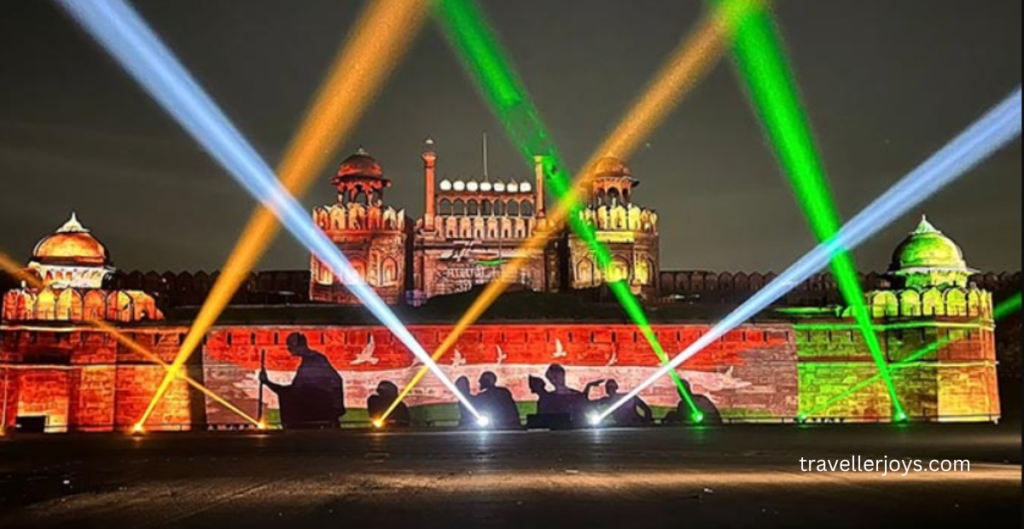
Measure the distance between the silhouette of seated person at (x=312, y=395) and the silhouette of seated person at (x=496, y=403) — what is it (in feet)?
11.5

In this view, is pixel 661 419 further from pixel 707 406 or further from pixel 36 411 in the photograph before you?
pixel 36 411

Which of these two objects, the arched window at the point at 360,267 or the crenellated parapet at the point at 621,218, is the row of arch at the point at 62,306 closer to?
the arched window at the point at 360,267

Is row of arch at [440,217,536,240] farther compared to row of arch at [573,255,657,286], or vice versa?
row of arch at [440,217,536,240]

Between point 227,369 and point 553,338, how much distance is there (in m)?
8.23

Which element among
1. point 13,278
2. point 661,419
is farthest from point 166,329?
point 13,278

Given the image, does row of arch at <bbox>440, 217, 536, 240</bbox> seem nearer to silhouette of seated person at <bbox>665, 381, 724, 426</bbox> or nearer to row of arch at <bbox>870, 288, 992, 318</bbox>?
silhouette of seated person at <bbox>665, 381, 724, 426</bbox>

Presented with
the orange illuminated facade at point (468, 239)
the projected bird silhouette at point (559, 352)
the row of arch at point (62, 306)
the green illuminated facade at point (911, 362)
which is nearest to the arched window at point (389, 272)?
the orange illuminated facade at point (468, 239)

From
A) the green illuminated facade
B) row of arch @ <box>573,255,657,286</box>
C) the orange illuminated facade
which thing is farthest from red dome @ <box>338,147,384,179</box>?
the green illuminated facade

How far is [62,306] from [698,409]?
16592 millimetres

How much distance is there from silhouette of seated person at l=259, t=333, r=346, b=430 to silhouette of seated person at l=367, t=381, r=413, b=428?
2.50 ft

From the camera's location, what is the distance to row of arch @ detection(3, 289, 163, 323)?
27047 millimetres

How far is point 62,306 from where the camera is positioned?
89.3ft

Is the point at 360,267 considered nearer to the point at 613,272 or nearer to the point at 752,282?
the point at 613,272

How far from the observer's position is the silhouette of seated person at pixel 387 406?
26.0 metres
